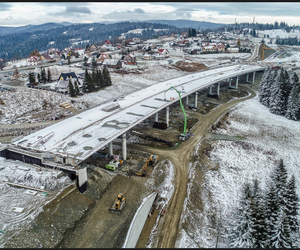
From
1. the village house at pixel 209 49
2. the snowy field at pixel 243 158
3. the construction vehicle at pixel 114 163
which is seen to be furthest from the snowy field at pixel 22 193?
the village house at pixel 209 49

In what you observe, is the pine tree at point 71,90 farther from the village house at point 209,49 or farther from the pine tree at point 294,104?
the village house at point 209,49

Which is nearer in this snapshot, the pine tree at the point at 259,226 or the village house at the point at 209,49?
the pine tree at the point at 259,226

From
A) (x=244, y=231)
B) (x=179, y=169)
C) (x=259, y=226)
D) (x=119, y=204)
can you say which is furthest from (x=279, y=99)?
(x=119, y=204)

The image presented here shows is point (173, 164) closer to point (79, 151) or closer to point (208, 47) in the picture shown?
point (79, 151)

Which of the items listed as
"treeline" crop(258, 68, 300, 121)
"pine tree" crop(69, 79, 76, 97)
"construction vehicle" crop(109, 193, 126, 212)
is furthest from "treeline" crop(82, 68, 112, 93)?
"treeline" crop(258, 68, 300, 121)

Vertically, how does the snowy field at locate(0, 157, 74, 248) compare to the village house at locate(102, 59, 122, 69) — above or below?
below

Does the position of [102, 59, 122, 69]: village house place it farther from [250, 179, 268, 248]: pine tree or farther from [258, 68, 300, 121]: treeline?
[250, 179, 268, 248]: pine tree
